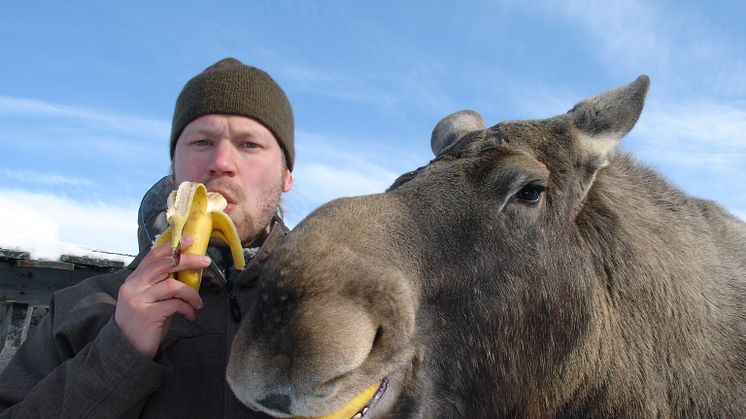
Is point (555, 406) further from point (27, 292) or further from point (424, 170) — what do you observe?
point (27, 292)

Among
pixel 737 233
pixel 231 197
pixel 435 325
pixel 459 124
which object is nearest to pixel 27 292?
pixel 231 197

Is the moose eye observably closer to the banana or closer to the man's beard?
the banana

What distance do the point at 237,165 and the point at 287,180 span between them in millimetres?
981

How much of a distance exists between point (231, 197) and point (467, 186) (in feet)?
5.57

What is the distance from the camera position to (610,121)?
361 cm

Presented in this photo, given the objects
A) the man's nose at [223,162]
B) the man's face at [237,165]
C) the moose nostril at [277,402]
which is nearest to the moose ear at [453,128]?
the man's face at [237,165]

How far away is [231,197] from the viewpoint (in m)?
4.00

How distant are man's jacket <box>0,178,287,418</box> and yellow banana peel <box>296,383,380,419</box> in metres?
0.96

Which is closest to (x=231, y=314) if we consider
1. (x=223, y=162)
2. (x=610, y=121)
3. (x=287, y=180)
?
(x=223, y=162)

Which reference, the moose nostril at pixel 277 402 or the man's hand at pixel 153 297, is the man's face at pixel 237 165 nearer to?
the man's hand at pixel 153 297

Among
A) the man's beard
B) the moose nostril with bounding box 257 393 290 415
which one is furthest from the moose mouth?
the man's beard

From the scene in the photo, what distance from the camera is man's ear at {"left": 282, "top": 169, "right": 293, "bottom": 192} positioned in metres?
4.84

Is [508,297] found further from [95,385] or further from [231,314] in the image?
[95,385]

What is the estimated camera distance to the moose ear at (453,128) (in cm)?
473
